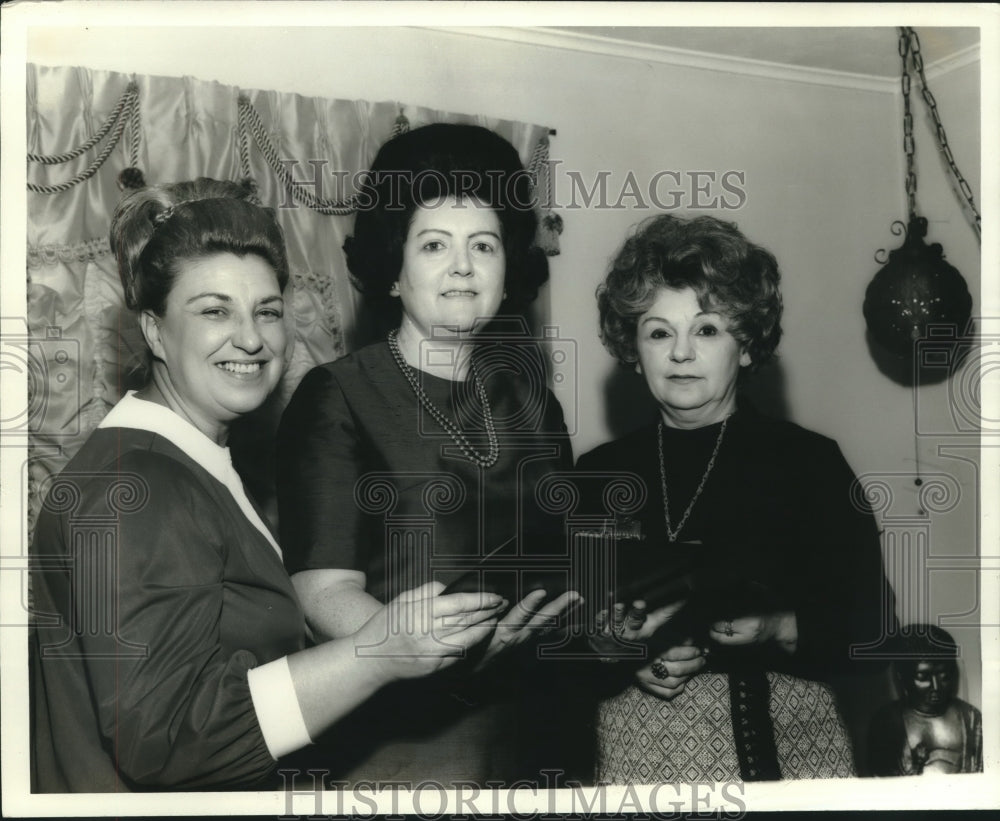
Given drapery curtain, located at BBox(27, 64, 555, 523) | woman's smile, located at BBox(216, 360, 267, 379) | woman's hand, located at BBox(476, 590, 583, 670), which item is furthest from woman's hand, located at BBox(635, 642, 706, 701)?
woman's smile, located at BBox(216, 360, 267, 379)

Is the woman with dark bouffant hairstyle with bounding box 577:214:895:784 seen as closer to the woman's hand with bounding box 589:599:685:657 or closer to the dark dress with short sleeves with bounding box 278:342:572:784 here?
the woman's hand with bounding box 589:599:685:657

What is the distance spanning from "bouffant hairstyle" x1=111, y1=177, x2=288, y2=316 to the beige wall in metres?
0.23

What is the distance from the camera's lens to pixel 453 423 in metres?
1.97

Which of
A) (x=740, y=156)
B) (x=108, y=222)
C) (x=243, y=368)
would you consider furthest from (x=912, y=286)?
(x=108, y=222)

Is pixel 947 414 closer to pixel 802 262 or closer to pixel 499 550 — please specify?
pixel 802 262

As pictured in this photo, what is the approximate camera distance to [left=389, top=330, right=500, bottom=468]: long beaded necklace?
1.97 metres

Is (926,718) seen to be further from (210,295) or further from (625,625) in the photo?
(210,295)

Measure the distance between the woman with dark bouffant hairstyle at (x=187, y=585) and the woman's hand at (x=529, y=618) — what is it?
0.12ft

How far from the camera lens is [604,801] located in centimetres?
201

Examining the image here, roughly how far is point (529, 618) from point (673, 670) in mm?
286

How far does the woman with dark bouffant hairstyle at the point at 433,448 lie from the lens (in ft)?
6.34

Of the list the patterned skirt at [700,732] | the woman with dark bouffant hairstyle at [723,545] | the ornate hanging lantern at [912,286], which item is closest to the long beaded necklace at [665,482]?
the woman with dark bouffant hairstyle at [723,545]

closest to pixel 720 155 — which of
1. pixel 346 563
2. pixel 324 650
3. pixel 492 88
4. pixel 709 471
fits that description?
pixel 492 88

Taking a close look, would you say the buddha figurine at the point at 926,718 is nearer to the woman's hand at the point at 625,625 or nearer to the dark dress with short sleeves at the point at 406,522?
the woman's hand at the point at 625,625
